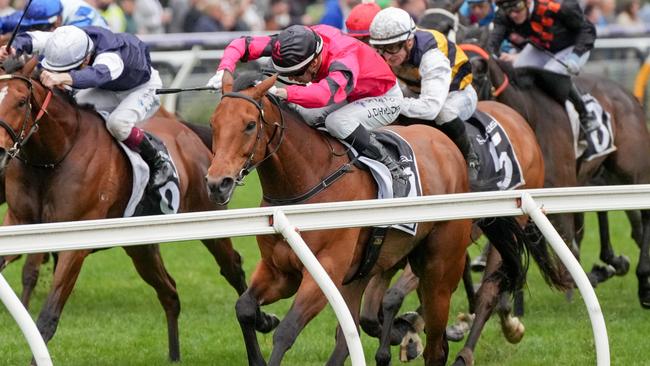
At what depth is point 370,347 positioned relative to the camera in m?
7.41

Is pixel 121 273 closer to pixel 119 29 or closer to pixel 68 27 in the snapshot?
pixel 68 27

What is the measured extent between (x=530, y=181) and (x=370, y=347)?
56.5 inches

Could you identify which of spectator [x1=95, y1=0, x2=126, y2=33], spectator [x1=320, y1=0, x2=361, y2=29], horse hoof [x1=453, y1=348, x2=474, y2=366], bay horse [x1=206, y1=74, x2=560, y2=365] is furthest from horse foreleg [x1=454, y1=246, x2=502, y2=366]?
spectator [x1=95, y1=0, x2=126, y2=33]

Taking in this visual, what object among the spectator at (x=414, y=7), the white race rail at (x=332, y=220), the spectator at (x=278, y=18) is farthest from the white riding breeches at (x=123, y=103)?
the spectator at (x=278, y=18)

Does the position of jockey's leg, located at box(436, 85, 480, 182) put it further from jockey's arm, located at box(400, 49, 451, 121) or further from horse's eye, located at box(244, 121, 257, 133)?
horse's eye, located at box(244, 121, 257, 133)

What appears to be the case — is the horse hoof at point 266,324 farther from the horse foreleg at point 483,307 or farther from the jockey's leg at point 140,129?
the jockey's leg at point 140,129

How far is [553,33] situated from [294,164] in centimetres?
405

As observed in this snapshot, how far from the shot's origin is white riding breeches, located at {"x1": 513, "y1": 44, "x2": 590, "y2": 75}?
9102mm

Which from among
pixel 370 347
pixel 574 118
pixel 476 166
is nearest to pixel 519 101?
pixel 574 118

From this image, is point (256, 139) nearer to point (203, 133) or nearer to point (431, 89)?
point (431, 89)

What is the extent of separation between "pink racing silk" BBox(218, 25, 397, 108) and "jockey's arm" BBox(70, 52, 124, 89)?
0.92m

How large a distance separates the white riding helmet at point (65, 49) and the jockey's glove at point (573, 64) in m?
3.65

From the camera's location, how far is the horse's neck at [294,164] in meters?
5.59

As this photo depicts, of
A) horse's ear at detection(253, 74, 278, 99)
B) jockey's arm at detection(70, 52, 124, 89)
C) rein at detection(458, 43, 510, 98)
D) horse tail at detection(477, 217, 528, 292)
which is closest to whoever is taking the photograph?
horse's ear at detection(253, 74, 278, 99)
